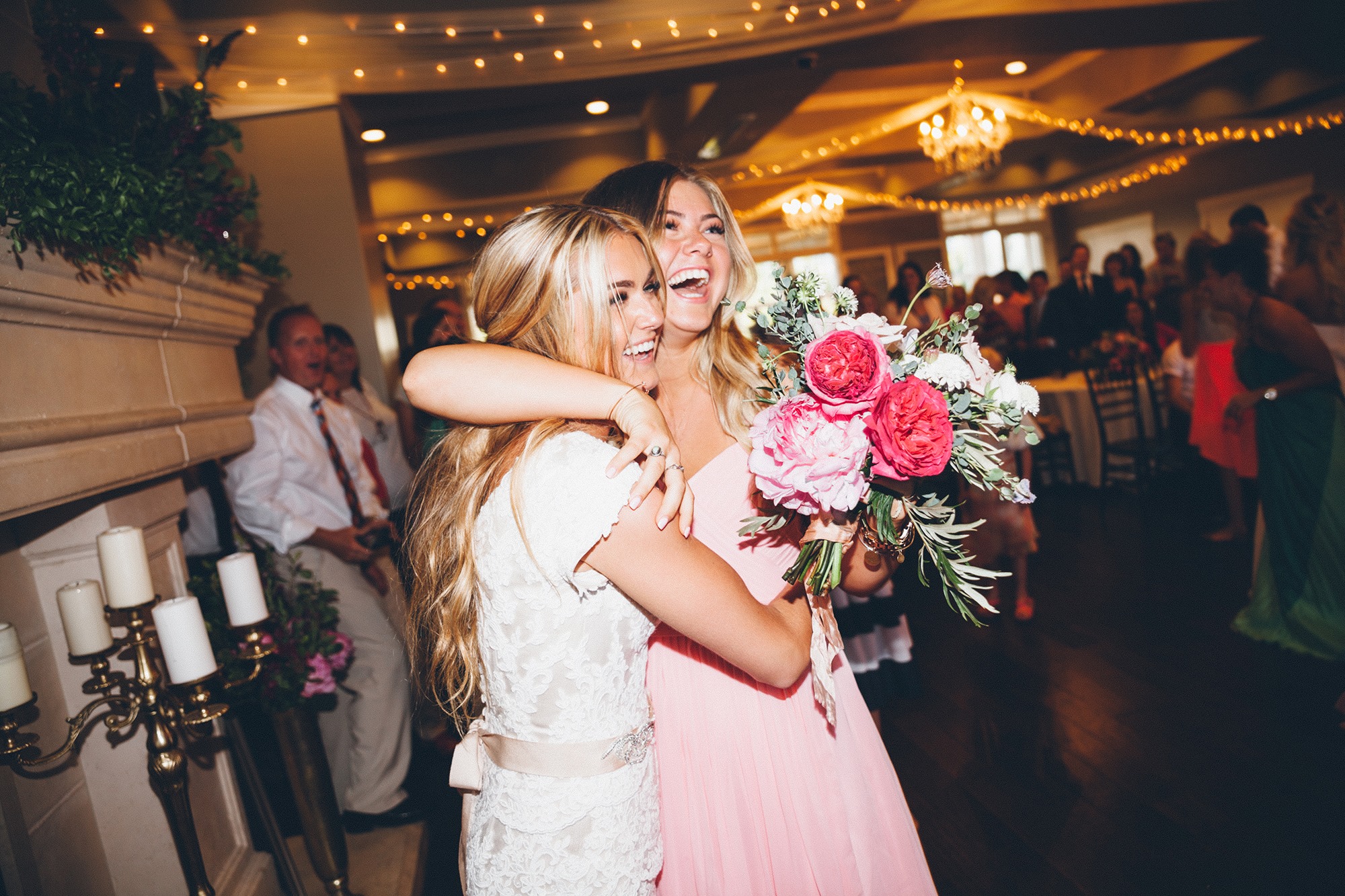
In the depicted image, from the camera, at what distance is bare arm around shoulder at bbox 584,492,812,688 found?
1027 mm

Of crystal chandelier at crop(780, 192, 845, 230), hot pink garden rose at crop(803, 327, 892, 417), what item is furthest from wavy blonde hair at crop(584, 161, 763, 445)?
crystal chandelier at crop(780, 192, 845, 230)

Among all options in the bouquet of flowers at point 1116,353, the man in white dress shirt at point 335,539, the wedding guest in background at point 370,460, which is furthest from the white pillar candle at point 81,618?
the bouquet of flowers at point 1116,353

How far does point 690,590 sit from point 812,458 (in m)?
0.26

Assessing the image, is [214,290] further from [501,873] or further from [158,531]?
[501,873]

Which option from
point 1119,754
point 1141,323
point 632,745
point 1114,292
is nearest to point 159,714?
point 632,745

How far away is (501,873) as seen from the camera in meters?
1.14

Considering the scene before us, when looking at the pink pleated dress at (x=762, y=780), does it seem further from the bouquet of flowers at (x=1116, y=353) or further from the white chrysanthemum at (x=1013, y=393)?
the bouquet of flowers at (x=1116, y=353)

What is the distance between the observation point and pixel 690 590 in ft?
3.42

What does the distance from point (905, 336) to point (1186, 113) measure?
1025 cm

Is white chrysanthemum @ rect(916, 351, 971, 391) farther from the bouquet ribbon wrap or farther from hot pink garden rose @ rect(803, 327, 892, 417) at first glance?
the bouquet ribbon wrap

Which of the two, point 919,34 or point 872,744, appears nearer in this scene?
point 872,744

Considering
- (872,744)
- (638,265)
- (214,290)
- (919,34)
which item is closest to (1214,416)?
(919,34)

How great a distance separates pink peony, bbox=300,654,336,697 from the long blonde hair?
4.36 ft

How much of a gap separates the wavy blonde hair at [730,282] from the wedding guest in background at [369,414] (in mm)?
2496
